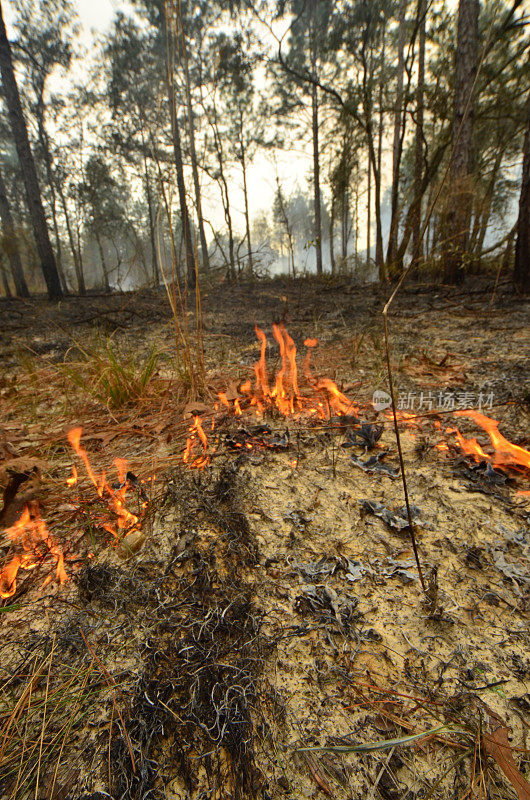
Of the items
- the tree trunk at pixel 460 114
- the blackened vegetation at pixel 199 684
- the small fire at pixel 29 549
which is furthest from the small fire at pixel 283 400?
the tree trunk at pixel 460 114

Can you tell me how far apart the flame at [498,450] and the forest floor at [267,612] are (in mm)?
46

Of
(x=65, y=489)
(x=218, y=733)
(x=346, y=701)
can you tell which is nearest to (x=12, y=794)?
(x=218, y=733)

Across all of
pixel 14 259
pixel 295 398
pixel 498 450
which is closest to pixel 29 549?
pixel 295 398

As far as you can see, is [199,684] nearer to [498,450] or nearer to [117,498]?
[117,498]

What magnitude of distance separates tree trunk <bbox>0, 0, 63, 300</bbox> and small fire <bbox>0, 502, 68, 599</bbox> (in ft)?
32.7

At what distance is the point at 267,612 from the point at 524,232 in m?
6.19

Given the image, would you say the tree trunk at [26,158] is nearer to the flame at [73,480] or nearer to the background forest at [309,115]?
the background forest at [309,115]

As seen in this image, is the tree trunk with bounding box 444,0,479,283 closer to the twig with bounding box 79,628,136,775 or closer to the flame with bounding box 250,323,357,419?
the flame with bounding box 250,323,357,419

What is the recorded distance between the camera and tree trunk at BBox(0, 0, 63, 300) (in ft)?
26.7

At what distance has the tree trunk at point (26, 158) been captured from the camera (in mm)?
8133

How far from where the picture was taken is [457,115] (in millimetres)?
5863

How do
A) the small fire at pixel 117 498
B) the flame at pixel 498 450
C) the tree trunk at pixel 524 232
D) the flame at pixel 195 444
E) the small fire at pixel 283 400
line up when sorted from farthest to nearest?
the tree trunk at pixel 524 232 → the small fire at pixel 283 400 → the flame at pixel 195 444 → the flame at pixel 498 450 → the small fire at pixel 117 498

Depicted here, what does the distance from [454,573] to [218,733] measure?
0.90 meters

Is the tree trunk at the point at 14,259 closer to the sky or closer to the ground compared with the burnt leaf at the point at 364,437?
closer to the sky
